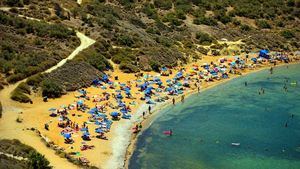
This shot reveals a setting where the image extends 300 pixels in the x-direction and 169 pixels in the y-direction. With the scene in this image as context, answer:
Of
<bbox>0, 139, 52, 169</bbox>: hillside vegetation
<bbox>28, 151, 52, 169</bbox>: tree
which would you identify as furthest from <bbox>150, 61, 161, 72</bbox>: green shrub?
<bbox>28, 151, 52, 169</bbox>: tree

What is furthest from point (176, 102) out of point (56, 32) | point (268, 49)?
point (268, 49)

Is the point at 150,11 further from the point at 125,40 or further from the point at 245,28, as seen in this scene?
the point at 125,40

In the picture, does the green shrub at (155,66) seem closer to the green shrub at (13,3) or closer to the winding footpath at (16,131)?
the winding footpath at (16,131)

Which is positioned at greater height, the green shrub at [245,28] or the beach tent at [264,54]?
the green shrub at [245,28]

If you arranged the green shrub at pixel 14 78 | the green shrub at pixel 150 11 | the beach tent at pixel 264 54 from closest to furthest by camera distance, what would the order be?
the green shrub at pixel 14 78 < the beach tent at pixel 264 54 < the green shrub at pixel 150 11

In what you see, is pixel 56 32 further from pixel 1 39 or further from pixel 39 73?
Answer: pixel 39 73

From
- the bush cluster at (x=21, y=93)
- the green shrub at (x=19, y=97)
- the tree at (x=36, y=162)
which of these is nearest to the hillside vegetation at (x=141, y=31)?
the bush cluster at (x=21, y=93)

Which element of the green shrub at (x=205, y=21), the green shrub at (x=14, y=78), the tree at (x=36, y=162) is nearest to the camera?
the tree at (x=36, y=162)
